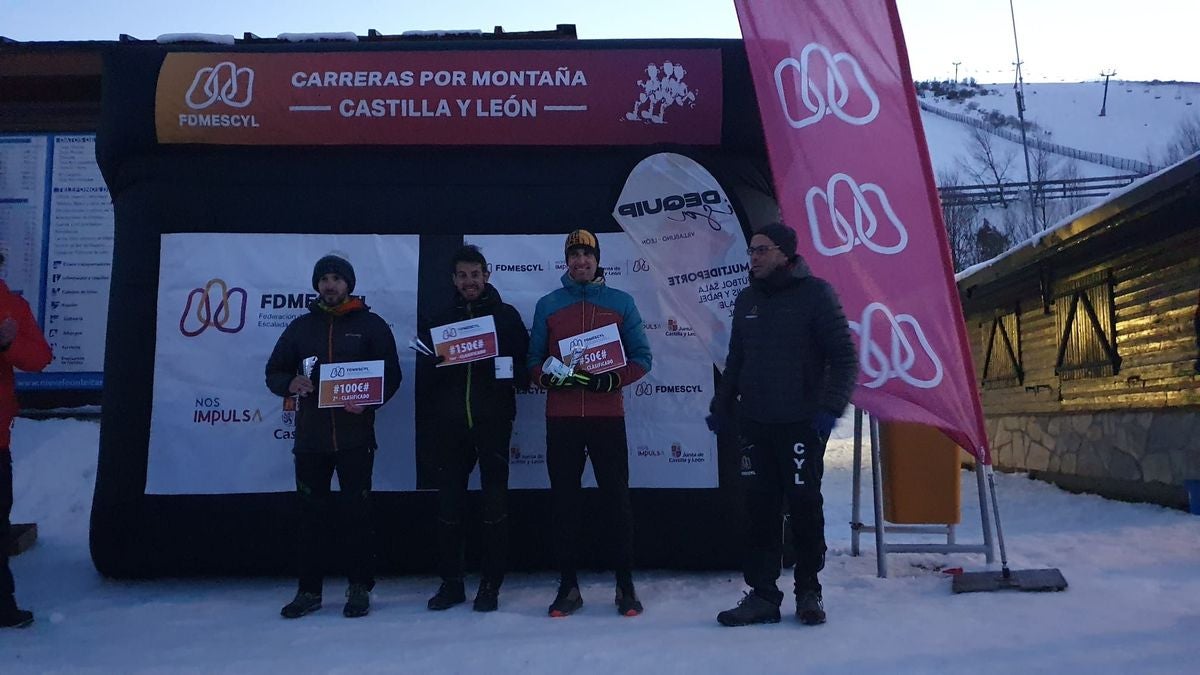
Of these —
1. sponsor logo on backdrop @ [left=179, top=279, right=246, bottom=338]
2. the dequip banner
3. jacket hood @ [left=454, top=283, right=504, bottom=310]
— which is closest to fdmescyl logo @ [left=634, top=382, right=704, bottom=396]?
the dequip banner

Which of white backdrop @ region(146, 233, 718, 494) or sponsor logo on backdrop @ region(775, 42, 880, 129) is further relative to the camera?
white backdrop @ region(146, 233, 718, 494)

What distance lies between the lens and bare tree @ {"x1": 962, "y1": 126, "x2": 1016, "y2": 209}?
3545cm

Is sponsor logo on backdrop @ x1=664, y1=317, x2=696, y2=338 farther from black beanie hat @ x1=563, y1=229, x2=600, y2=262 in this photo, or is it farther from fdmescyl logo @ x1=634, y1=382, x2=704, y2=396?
black beanie hat @ x1=563, y1=229, x2=600, y2=262

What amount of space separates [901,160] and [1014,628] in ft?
7.56

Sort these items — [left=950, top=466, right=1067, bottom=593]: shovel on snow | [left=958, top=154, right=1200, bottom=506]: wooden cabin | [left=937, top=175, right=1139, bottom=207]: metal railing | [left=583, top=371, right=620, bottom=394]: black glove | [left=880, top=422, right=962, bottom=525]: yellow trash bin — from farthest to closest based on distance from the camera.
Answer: [left=937, top=175, right=1139, bottom=207]: metal railing → [left=958, top=154, right=1200, bottom=506]: wooden cabin → [left=880, top=422, right=962, bottom=525]: yellow trash bin → [left=950, top=466, right=1067, bottom=593]: shovel on snow → [left=583, top=371, right=620, bottom=394]: black glove

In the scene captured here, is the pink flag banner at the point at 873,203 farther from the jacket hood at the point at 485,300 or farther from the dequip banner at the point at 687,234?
the jacket hood at the point at 485,300

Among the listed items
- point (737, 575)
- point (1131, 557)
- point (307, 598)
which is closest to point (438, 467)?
point (307, 598)

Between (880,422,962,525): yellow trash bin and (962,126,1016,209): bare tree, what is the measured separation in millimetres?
29931

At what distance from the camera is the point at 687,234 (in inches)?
195

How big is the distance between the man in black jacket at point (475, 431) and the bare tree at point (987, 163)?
31913 millimetres

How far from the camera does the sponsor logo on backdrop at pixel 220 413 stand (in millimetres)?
4930

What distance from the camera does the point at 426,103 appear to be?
4.98 meters

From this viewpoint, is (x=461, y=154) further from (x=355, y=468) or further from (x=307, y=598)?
(x=307, y=598)

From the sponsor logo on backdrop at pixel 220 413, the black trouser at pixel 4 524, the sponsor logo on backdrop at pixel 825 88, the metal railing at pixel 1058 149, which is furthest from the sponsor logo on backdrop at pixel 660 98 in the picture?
the metal railing at pixel 1058 149
